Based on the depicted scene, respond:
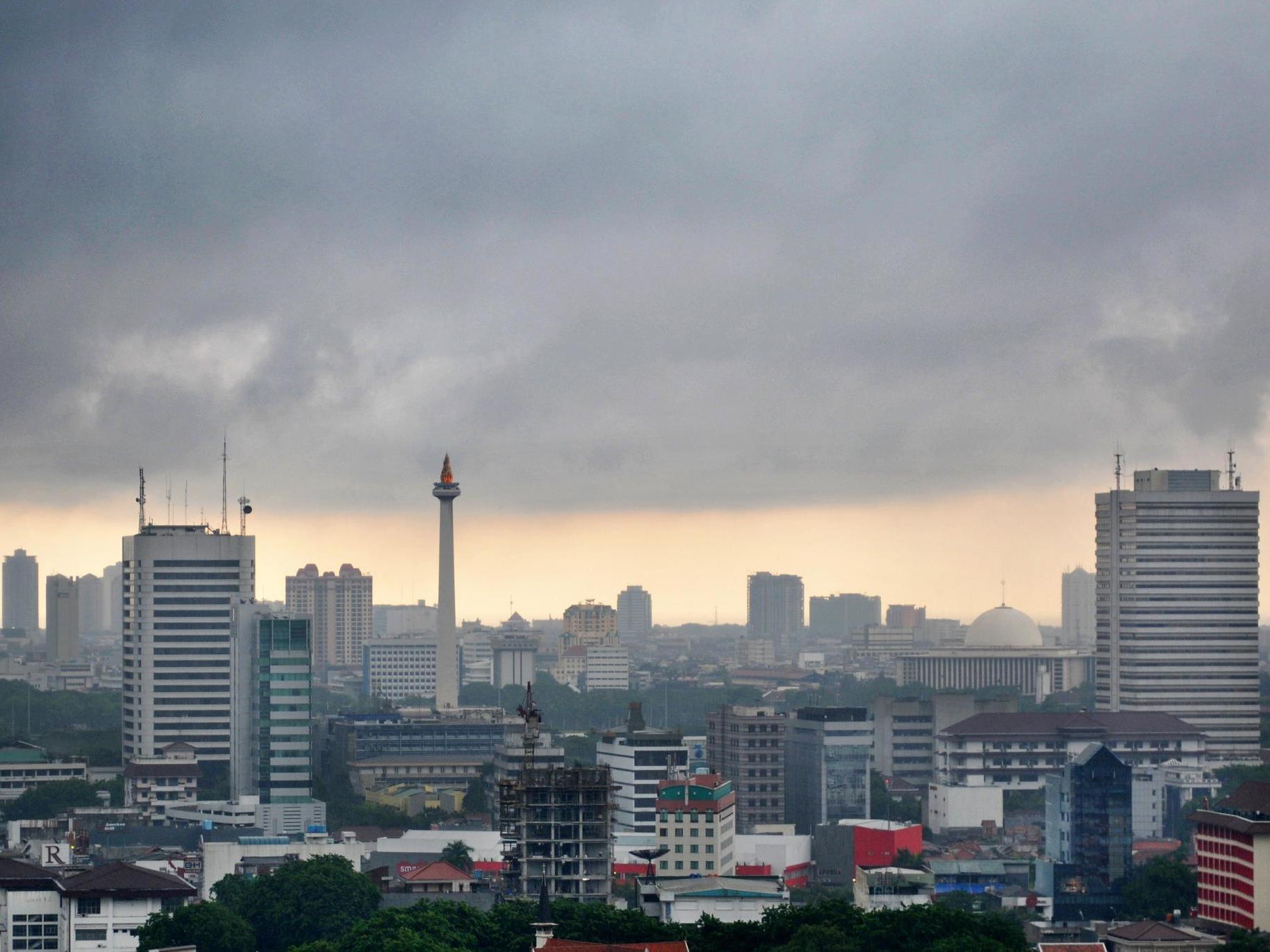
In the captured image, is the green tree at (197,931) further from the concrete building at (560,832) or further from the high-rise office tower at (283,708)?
the high-rise office tower at (283,708)

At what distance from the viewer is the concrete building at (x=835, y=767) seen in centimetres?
12706

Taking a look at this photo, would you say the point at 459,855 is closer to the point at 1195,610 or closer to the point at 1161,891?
the point at 1161,891

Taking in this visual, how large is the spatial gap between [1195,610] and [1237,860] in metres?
75.8

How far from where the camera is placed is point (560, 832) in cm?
8138

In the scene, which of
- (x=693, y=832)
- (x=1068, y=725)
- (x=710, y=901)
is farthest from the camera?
(x=1068, y=725)

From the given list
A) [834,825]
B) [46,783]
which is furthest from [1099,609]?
[46,783]

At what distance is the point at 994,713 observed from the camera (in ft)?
486

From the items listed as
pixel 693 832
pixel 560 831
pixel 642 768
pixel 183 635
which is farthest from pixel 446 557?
pixel 560 831

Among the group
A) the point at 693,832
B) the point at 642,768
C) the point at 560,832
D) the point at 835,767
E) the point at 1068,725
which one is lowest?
the point at 693,832

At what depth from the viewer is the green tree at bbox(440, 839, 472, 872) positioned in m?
101

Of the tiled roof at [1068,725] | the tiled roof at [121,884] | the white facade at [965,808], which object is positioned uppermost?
the tiled roof at [1068,725]

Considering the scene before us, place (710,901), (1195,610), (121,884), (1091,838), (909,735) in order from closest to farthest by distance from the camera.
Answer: (121,884)
(710,901)
(1091,838)
(909,735)
(1195,610)

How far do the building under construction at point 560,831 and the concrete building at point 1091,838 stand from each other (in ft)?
71.1

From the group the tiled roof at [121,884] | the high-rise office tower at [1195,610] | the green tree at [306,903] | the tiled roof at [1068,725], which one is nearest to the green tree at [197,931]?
the tiled roof at [121,884]
